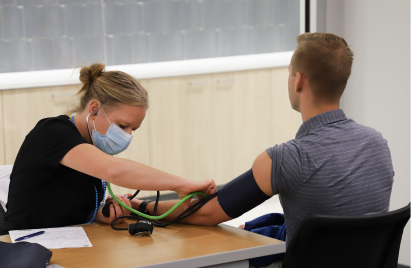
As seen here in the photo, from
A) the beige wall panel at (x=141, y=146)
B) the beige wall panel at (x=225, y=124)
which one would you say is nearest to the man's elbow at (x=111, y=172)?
the beige wall panel at (x=141, y=146)

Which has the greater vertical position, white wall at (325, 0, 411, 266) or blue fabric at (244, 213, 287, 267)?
white wall at (325, 0, 411, 266)

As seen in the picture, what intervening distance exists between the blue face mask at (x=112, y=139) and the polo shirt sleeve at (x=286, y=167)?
563mm

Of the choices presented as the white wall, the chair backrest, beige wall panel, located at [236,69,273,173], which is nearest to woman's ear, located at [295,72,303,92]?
the chair backrest

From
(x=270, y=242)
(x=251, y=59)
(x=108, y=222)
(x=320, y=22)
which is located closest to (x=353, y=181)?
(x=270, y=242)

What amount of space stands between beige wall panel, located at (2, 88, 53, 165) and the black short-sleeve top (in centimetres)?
175

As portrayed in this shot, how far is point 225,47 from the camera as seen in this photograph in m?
4.13

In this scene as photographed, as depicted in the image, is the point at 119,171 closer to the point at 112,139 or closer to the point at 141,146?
the point at 112,139

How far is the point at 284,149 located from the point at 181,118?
2.49 metres

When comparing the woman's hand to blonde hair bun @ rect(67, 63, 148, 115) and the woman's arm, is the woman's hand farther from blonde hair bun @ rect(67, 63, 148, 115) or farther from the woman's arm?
blonde hair bun @ rect(67, 63, 148, 115)

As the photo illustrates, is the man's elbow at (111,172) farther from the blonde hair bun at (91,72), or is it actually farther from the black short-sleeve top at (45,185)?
the blonde hair bun at (91,72)

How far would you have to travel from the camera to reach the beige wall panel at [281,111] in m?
4.23

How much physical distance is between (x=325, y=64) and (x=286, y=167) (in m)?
0.35

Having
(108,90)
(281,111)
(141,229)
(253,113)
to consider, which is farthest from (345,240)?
(281,111)

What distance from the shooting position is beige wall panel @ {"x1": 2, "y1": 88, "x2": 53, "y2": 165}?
3.30m
